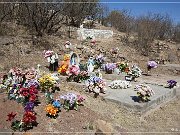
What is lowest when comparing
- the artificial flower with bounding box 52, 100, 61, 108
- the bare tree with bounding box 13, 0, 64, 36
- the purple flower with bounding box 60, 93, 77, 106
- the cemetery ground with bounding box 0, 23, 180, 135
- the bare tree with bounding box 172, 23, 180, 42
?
the cemetery ground with bounding box 0, 23, 180, 135

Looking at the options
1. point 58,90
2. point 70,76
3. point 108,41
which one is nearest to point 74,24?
point 108,41

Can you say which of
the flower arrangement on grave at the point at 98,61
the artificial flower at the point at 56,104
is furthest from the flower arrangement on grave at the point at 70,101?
the flower arrangement on grave at the point at 98,61

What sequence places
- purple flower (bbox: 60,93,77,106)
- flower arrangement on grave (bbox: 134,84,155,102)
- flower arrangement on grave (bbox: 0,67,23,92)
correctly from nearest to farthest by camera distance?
purple flower (bbox: 60,93,77,106), flower arrangement on grave (bbox: 0,67,23,92), flower arrangement on grave (bbox: 134,84,155,102)

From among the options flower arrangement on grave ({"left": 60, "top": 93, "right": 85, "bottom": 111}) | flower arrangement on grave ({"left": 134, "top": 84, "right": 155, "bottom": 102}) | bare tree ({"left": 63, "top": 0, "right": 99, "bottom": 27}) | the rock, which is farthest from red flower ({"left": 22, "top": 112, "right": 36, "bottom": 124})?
bare tree ({"left": 63, "top": 0, "right": 99, "bottom": 27})

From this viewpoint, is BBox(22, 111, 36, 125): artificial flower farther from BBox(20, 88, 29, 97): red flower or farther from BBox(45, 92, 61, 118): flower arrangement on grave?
BBox(20, 88, 29, 97): red flower

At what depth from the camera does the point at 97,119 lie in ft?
28.4

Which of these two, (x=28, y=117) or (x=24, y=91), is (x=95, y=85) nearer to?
(x=24, y=91)

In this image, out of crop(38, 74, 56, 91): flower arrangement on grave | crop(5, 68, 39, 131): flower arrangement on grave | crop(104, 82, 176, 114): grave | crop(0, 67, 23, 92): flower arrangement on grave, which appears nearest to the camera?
crop(5, 68, 39, 131): flower arrangement on grave

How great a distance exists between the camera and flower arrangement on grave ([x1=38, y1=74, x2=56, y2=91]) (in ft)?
30.9

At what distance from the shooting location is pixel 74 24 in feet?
90.1

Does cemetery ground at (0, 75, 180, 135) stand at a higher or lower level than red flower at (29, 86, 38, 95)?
lower

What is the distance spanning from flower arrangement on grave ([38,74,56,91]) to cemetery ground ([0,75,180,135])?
0.24m

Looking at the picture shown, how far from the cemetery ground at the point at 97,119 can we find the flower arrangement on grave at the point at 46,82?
0.24 meters

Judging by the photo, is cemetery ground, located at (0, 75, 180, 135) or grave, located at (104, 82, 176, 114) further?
grave, located at (104, 82, 176, 114)
